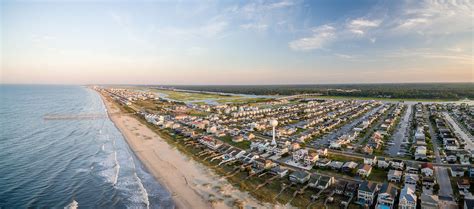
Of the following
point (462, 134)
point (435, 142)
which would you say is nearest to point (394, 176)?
point (435, 142)

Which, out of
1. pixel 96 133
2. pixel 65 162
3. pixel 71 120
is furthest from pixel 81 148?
pixel 71 120

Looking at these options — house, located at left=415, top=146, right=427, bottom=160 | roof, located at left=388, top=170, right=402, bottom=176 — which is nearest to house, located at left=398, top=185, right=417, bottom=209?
roof, located at left=388, top=170, right=402, bottom=176

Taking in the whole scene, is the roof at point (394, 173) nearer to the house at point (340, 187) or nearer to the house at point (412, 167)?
the house at point (412, 167)

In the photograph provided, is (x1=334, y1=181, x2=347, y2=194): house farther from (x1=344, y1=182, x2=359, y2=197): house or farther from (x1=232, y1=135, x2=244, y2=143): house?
(x1=232, y1=135, x2=244, y2=143): house

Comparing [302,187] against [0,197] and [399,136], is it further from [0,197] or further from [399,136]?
[399,136]

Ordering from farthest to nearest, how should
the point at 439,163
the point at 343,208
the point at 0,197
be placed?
the point at 439,163
the point at 0,197
the point at 343,208

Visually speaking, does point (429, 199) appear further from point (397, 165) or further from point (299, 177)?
point (299, 177)
